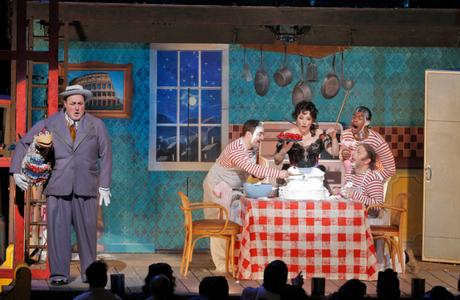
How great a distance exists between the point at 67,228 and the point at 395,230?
128 inches

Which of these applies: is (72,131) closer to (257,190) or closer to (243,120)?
(257,190)

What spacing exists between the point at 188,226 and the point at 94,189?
1.07 metres

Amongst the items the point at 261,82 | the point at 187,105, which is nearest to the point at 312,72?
the point at 261,82

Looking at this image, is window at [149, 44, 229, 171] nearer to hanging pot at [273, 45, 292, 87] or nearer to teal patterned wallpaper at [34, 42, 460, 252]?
teal patterned wallpaper at [34, 42, 460, 252]

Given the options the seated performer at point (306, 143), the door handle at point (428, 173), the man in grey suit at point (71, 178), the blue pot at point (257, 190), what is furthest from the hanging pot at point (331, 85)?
the man in grey suit at point (71, 178)

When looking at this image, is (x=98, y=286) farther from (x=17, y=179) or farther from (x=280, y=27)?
(x=280, y=27)

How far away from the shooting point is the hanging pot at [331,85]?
12.3m

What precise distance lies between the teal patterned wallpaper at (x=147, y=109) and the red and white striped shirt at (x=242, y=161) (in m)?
1.88

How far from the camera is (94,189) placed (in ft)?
31.5

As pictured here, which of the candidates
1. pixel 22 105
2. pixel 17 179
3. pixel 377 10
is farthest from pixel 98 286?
pixel 377 10

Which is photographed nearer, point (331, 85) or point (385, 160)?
point (385, 160)

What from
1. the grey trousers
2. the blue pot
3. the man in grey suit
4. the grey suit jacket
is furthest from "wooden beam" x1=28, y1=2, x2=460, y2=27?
the grey trousers

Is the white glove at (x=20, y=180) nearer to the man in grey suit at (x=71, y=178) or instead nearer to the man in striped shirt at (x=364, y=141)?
the man in grey suit at (x=71, y=178)

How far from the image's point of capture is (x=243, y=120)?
1250 cm
